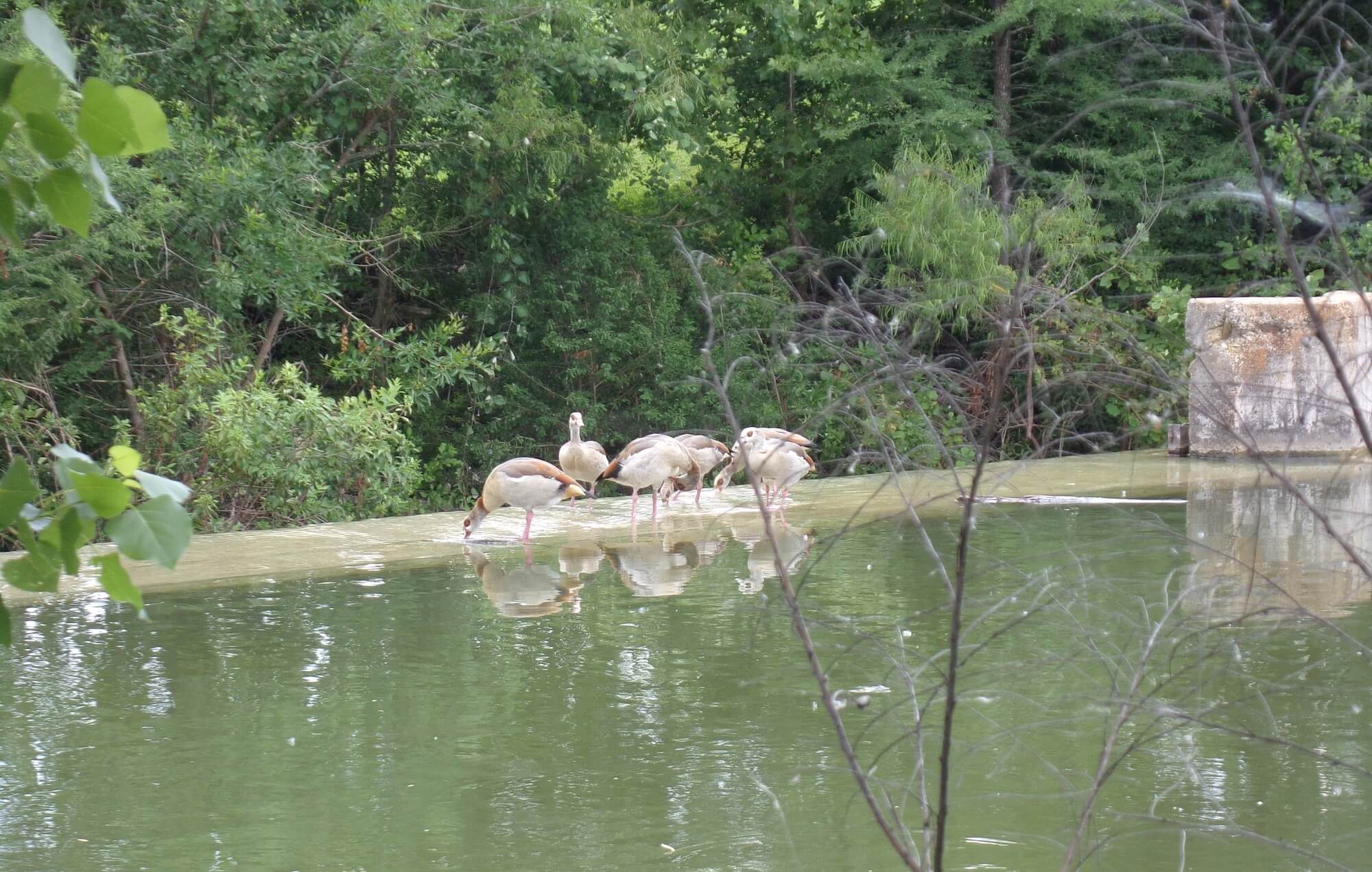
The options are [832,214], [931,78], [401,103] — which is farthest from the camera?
[832,214]

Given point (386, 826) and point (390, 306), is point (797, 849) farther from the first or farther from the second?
point (390, 306)

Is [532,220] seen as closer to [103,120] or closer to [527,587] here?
[527,587]

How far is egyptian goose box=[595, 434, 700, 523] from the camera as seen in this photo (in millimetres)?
9516

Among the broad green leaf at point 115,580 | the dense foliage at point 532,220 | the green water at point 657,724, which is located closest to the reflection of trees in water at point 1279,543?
the green water at point 657,724

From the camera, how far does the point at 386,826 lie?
3857mm

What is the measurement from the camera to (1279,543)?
7863 millimetres

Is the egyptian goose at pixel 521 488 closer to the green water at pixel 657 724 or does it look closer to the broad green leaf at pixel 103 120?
the green water at pixel 657 724

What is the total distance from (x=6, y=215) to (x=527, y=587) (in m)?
5.84

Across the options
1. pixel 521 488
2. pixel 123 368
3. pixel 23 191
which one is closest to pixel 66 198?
pixel 23 191

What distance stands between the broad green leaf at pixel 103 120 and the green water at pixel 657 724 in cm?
129

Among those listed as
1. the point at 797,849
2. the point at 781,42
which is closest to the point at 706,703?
the point at 797,849

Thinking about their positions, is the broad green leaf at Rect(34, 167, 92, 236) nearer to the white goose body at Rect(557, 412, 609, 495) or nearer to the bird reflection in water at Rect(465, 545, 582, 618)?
the bird reflection in water at Rect(465, 545, 582, 618)

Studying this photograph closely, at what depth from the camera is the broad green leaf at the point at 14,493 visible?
4.37 ft

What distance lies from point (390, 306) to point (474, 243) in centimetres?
105
